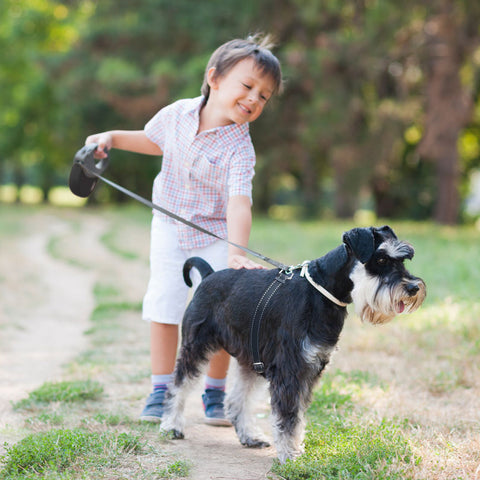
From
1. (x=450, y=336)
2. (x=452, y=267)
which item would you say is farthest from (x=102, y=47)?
(x=450, y=336)

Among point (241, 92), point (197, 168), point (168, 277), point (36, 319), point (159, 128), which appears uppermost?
point (241, 92)

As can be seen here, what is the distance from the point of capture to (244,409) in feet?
13.2

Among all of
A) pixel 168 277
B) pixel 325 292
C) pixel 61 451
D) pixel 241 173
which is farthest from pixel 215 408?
pixel 241 173

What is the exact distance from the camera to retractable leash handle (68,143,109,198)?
429cm

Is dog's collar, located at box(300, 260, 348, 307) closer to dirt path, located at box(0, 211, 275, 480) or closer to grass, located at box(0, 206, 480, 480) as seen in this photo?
grass, located at box(0, 206, 480, 480)

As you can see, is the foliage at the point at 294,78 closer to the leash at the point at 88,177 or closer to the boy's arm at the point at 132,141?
the boy's arm at the point at 132,141

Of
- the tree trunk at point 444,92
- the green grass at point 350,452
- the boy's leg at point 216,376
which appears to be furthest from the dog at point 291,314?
the tree trunk at point 444,92

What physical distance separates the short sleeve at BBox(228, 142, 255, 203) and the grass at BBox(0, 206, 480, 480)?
152cm

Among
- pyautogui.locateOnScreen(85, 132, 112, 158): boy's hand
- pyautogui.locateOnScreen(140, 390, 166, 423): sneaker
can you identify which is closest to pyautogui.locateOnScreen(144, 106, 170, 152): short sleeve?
pyautogui.locateOnScreen(85, 132, 112, 158): boy's hand

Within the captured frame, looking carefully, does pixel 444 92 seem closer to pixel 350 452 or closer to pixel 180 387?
pixel 180 387

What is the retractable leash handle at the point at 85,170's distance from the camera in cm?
429

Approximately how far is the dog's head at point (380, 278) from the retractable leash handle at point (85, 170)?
6.22 feet

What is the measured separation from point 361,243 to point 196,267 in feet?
4.03

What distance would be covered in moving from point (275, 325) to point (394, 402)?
1.50m
